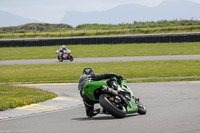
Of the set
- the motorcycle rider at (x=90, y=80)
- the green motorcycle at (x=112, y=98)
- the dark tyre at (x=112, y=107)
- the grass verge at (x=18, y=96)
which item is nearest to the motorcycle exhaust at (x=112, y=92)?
the green motorcycle at (x=112, y=98)

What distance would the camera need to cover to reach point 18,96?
1736 cm

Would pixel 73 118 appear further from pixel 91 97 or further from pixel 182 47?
pixel 182 47

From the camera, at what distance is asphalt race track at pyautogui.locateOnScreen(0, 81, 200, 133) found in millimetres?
10008

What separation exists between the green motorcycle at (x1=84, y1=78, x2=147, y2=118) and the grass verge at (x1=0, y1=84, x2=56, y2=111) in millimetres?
3729

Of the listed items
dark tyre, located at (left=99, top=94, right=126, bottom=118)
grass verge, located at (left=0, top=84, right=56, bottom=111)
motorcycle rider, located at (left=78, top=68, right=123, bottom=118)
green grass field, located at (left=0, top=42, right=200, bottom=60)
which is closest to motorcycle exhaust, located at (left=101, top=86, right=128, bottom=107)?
dark tyre, located at (left=99, top=94, right=126, bottom=118)

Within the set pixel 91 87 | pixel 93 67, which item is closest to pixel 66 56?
pixel 93 67

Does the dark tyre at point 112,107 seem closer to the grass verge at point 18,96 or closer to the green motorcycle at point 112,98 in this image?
the green motorcycle at point 112,98

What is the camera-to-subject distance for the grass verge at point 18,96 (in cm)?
1500

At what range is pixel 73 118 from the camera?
12.1 m

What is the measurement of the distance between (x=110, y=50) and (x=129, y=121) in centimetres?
3423

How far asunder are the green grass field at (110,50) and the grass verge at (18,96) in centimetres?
2172

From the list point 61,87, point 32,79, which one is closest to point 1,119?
point 61,87

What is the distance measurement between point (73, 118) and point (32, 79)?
1483cm

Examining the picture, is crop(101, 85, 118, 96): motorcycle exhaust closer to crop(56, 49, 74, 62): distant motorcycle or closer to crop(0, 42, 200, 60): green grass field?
crop(56, 49, 74, 62): distant motorcycle
